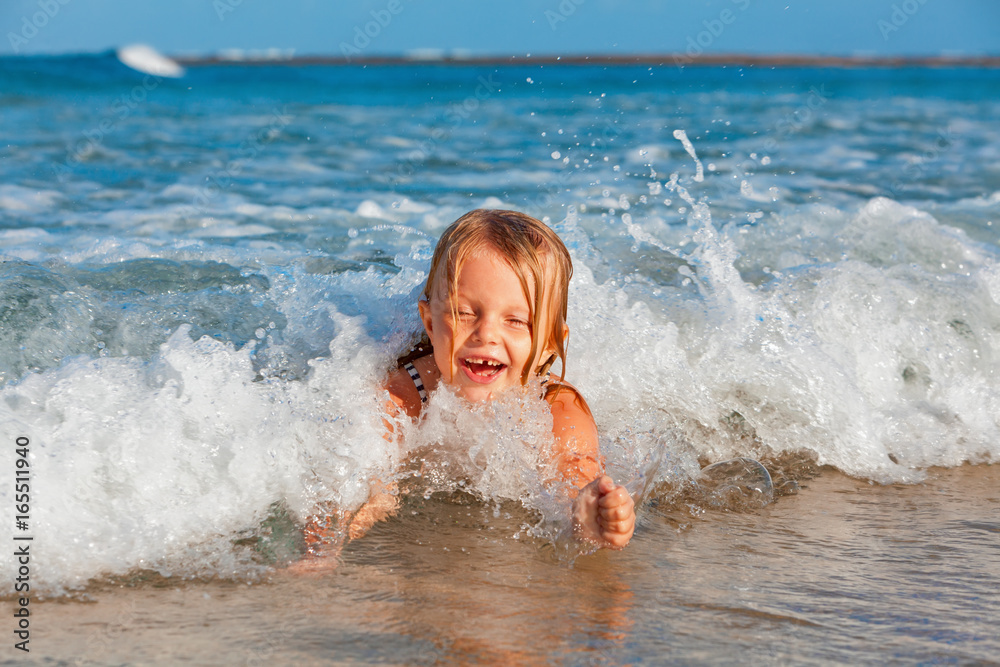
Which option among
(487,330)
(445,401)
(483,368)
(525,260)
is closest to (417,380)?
(445,401)

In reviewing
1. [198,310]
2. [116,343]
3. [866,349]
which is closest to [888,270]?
[866,349]

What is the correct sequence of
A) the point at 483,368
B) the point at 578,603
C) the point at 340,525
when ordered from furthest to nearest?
the point at 483,368 < the point at 340,525 < the point at 578,603

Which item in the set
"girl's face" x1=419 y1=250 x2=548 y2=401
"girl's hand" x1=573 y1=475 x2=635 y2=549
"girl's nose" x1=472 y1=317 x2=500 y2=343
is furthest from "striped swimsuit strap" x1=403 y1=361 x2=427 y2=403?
"girl's hand" x1=573 y1=475 x2=635 y2=549

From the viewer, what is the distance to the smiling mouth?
2.65 metres

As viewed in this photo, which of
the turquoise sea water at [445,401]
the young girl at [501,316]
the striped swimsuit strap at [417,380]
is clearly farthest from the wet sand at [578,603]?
the striped swimsuit strap at [417,380]

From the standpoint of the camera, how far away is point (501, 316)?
8.50 feet

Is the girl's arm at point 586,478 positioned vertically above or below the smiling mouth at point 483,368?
below

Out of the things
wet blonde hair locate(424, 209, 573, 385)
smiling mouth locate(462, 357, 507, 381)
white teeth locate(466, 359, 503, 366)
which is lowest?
smiling mouth locate(462, 357, 507, 381)

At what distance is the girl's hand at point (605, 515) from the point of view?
7.05 ft

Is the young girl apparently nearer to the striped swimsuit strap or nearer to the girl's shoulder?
the girl's shoulder

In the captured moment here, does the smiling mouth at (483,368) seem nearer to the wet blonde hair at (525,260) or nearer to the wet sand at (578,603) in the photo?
the wet blonde hair at (525,260)

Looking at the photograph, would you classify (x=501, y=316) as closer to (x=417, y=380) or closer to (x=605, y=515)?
(x=417, y=380)

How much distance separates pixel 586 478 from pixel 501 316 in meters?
0.54

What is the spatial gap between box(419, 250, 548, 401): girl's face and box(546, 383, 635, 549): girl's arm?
0.75 ft
